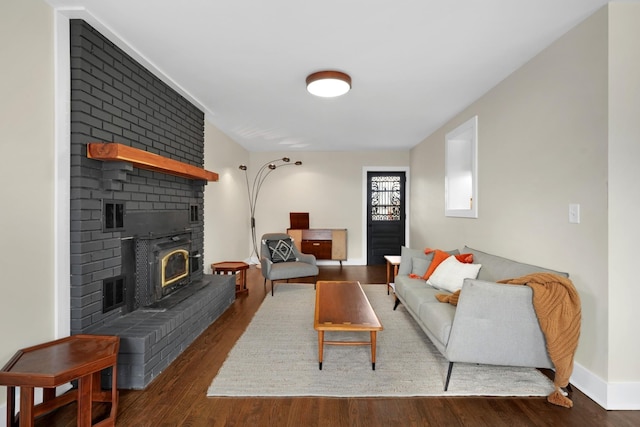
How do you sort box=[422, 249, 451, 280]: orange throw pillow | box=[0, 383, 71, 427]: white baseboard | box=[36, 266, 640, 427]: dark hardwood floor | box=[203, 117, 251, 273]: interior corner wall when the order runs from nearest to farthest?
1. box=[0, 383, 71, 427]: white baseboard
2. box=[36, 266, 640, 427]: dark hardwood floor
3. box=[422, 249, 451, 280]: orange throw pillow
4. box=[203, 117, 251, 273]: interior corner wall

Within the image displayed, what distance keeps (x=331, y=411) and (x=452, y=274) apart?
1.76 m

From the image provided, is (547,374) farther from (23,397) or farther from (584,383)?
(23,397)

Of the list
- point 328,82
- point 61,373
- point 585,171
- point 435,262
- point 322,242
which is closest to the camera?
point 61,373

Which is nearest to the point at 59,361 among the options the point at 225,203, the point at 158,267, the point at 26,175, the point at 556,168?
the point at 26,175

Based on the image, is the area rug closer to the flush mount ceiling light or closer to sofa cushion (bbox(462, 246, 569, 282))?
sofa cushion (bbox(462, 246, 569, 282))

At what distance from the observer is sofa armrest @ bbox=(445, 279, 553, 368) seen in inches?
75.2

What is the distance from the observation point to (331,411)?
70.4 inches

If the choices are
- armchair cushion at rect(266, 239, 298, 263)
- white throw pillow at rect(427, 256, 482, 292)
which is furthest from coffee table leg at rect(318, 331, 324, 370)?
armchair cushion at rect(266, 239, 298, 263)

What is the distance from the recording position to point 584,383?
197 centimetres

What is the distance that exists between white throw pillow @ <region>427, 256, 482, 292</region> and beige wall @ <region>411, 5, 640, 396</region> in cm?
38

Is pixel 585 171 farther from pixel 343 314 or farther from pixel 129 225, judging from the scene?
pixel 129 225

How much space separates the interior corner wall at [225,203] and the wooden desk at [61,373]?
2.42m

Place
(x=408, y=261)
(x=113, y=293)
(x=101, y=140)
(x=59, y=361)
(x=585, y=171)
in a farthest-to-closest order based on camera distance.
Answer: (x=408, y=261)
(x=113, y=293)
(x=101, y=140)
(x=585, y=171)
(x=59, y=361)

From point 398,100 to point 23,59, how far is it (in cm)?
318
